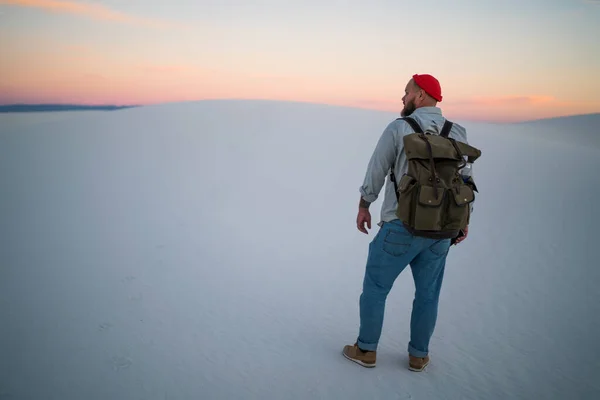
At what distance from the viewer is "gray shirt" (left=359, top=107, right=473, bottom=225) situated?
252 centimetres

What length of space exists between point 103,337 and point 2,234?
3202 millimetres

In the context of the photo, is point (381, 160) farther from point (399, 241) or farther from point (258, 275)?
point (258, 275)

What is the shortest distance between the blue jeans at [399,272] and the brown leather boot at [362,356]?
0.05m

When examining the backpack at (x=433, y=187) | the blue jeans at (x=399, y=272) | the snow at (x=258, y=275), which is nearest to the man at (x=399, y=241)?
the blue jeans at (x=399, y=272)

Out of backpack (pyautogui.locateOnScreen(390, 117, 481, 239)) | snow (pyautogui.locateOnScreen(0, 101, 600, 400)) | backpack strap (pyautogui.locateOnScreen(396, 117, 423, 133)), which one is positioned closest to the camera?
backpack (pyautogui.locateOnScreen(390, 117, 481, 239))

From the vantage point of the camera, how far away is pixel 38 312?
3.49 m

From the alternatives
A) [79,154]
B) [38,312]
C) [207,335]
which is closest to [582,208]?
[207,335]

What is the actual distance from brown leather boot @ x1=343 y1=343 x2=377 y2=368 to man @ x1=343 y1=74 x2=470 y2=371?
0.09 meters

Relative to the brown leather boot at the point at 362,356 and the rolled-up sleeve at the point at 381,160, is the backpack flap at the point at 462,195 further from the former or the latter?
the brown leather boot at the point at 362,356

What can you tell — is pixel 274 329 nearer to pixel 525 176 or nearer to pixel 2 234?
pixel 2 234

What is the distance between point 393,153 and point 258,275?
2704mm

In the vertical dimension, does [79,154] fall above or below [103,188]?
above

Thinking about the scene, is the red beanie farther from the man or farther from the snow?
the snow

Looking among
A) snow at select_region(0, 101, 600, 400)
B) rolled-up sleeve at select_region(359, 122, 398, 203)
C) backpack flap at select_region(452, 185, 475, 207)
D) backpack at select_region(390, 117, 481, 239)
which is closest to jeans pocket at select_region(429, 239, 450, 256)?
backpack at select_region(390, 117, 481, 239)
